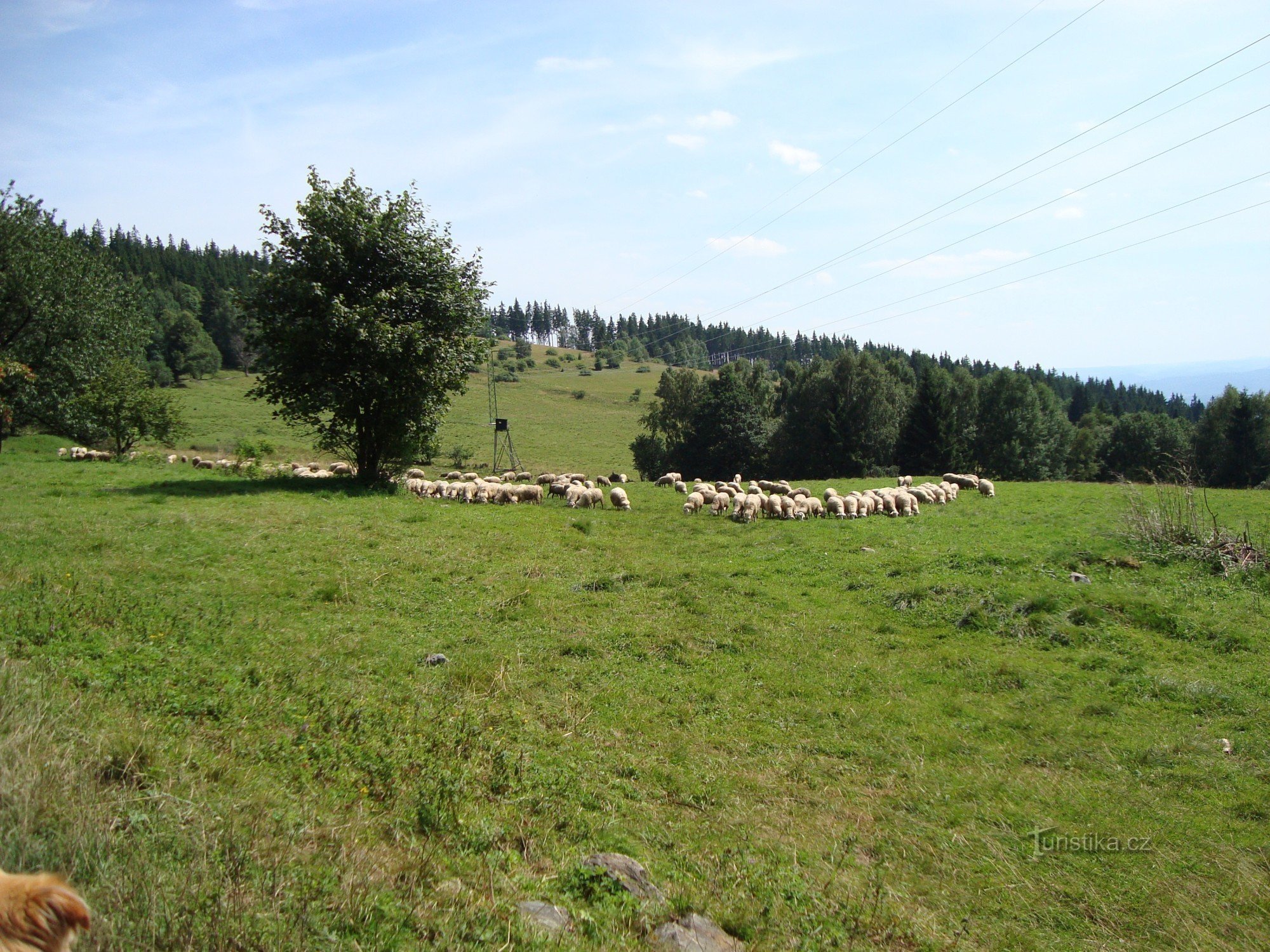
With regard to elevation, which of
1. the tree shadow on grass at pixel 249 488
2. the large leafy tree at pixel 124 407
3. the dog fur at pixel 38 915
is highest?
the large leafy tree at pixel 124 407

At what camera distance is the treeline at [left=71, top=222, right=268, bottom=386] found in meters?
92.2

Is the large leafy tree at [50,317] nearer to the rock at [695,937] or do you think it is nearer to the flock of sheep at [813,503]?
the flock of sheep at [813,503]

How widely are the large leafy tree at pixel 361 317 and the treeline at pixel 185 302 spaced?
150 feet

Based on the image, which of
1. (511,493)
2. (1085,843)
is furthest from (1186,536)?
(511,493)

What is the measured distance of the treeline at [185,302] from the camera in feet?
302

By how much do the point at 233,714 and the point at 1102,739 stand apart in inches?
412

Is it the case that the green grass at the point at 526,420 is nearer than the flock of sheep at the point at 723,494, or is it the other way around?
the flock of sheep at the point at 723,494

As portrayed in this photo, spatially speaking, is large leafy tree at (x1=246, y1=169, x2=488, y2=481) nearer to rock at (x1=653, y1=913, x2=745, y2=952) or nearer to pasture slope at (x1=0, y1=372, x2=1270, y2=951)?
pasture slope at (x1=0, y1=372, x2=1270, y2=951)

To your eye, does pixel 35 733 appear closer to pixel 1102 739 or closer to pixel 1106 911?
pixel 1106 911

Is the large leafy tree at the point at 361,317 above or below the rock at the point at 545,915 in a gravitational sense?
above

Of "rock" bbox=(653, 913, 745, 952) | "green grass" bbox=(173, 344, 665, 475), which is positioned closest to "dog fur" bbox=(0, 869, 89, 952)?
"rock" bbox=(653, 913, 745, 952)

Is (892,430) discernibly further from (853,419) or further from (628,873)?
(628,873)

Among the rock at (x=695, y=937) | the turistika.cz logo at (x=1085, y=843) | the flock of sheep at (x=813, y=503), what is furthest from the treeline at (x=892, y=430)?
the rock at (x=695, y=937)

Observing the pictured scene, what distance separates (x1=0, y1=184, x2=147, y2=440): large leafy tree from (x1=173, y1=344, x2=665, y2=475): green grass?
763 cm
